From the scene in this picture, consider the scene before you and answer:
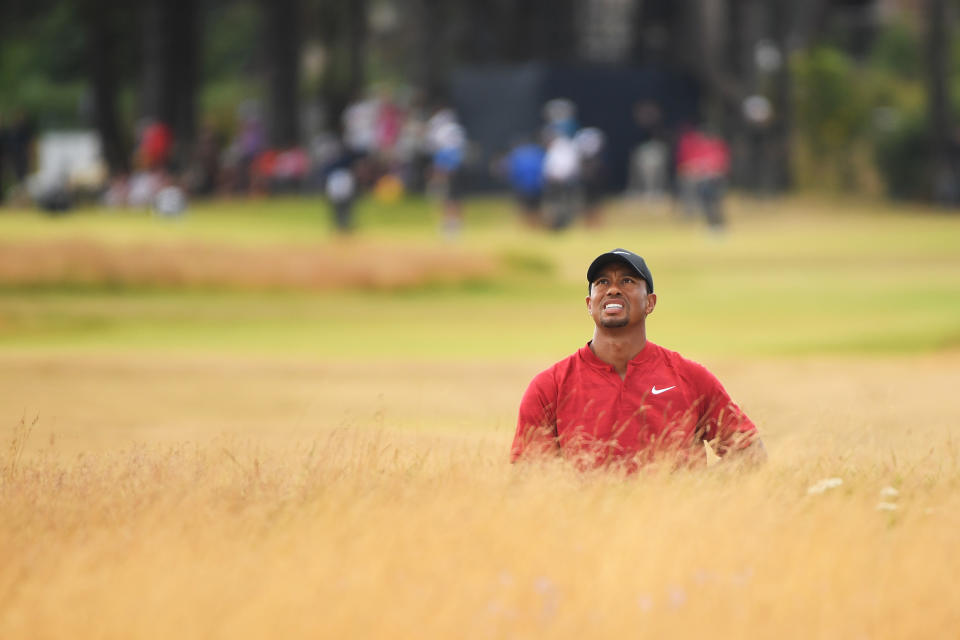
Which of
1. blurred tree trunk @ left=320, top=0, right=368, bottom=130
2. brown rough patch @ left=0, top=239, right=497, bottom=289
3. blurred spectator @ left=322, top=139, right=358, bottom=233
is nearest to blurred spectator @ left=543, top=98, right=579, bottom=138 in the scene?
blurred spectator @ left=322, top=139, right=358, bottom=233

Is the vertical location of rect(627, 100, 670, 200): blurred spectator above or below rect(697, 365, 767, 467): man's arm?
below

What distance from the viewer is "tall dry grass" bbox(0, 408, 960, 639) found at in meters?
4.78

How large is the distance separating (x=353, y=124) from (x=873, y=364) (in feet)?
89.9

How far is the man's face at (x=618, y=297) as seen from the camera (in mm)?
5852

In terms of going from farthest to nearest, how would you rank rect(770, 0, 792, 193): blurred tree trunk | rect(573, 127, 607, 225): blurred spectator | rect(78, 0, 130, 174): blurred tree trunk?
rect(78, 0, 130, 174): blurred tree trunk, rect(770, 0, 792, 193): blurred tree trunk, rect(573, 127, 607, 225): blurred spectator

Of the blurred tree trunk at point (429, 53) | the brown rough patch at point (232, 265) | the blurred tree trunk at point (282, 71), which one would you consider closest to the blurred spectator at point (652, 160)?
the blurred tree trunk at point (429, 53)

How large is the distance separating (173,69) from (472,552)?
141ft

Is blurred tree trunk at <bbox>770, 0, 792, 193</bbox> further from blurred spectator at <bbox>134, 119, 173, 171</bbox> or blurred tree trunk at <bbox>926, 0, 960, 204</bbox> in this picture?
Result: blurred spectator at <bbox>134, 119, 173, 171</bbox>

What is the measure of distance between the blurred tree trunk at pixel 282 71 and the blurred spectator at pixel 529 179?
13.4 m

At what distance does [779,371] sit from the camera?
17.2 metres

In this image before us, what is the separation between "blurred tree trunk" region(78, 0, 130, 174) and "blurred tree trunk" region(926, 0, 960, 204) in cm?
2198

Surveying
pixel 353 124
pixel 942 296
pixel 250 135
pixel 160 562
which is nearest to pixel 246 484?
pixel 160 562

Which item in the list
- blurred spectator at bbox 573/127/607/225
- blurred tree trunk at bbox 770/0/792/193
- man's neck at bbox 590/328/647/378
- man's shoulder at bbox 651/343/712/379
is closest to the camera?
man's neck at bbox 590/328/647/378

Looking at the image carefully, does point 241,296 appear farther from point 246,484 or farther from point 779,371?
point 246,484
